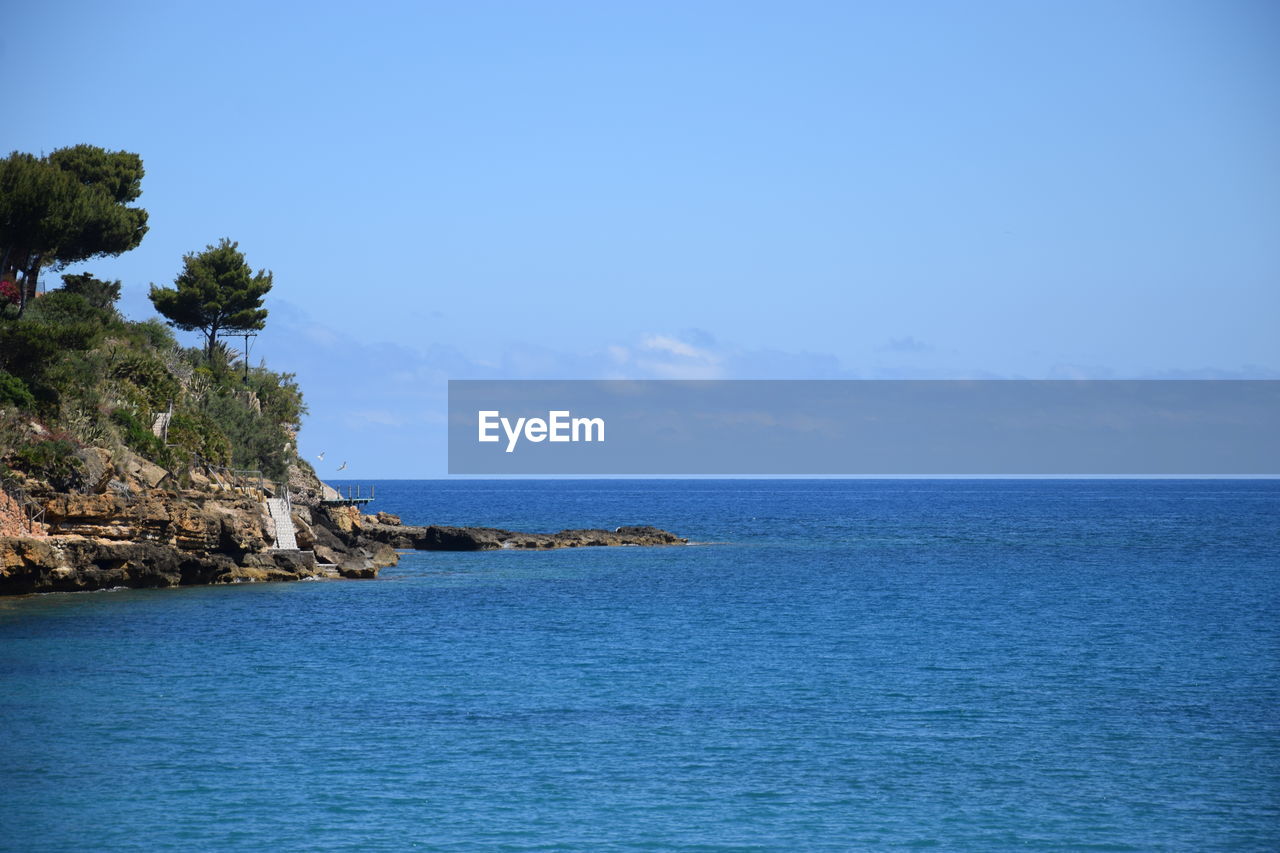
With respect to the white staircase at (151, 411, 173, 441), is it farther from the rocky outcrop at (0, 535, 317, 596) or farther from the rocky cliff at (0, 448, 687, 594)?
the rocky outcrop at (0, 535, 317, 596)

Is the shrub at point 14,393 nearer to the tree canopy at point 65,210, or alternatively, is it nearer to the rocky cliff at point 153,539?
the rocky cliff at point 153,539

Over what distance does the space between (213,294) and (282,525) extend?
23039 mm

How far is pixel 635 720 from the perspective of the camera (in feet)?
86.5

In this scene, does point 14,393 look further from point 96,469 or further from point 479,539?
point 479,539

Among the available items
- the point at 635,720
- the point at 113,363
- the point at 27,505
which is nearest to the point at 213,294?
the point at 113,363

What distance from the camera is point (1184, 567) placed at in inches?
2613

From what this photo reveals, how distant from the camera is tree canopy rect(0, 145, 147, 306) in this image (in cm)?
5272

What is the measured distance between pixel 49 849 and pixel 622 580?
41301mm

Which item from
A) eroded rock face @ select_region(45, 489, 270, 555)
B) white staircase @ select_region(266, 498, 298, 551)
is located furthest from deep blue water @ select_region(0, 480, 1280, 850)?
white staircase @ select_region(266, 498, 298, 551)

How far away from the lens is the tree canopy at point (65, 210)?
5272 cm

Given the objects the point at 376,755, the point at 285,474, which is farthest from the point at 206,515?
the point at 376,755

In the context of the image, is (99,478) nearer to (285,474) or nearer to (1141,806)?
(285,474)

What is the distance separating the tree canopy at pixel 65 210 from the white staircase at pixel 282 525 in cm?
1430

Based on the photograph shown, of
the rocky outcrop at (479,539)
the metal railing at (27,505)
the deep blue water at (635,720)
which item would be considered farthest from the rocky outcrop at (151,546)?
the rocky outcrop at (479,539)
